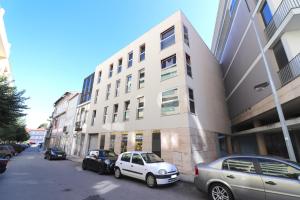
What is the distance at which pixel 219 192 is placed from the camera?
16.1ft

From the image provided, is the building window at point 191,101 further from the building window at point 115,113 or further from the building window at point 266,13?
the building window at point 115,113

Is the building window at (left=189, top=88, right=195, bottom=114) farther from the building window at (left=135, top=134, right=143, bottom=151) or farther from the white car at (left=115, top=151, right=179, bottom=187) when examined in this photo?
the white car at (left=115, top=151, right=179, bottom=187)

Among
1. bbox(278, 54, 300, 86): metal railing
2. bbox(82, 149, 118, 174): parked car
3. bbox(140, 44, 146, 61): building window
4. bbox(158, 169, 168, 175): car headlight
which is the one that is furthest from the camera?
bbox(140, 44, 146, 61): building window

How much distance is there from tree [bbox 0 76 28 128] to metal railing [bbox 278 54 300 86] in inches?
762

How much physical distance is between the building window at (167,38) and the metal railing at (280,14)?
6723 mm

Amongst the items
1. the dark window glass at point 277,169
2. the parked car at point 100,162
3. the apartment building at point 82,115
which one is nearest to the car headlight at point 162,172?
the dark window glass at point 277,169

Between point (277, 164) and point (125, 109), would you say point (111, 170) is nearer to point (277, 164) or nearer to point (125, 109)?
point (125, 109)

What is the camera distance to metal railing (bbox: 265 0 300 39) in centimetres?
805

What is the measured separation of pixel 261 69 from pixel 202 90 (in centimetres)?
468

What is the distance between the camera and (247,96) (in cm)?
1499

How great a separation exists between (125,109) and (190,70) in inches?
294

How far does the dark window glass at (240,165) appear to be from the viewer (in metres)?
4.68

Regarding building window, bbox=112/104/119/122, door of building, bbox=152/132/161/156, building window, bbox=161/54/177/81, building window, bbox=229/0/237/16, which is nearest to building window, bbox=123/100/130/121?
building window, bbox=112/104/119/122

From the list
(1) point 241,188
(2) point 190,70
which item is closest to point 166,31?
(2) point 190,70
